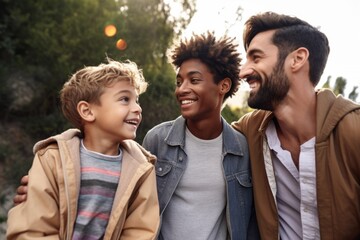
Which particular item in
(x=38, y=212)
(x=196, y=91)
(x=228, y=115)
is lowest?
(x=228, y=115)

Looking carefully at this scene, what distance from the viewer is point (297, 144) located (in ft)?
9.12

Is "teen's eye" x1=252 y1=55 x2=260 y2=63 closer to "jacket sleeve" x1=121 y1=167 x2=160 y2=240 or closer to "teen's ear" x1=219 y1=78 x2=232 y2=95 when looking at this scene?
"teen's ear" x1=219 y1=78 x2=232 y2=95

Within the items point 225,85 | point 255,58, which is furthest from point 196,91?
point 255,58

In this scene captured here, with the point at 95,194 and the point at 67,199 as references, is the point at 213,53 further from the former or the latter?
the point at 67,199

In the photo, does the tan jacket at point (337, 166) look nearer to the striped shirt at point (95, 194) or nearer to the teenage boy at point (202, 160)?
the teenage boy at point (202, 160)

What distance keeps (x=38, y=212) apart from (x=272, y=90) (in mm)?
1776

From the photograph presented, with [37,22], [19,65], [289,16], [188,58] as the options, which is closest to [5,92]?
[19,65]

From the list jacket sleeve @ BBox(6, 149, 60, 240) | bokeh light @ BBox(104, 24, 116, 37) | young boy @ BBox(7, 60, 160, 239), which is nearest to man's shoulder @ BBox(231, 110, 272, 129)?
young boy @ BBox(7, 60, 160, 239)

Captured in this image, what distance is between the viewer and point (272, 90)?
276cm

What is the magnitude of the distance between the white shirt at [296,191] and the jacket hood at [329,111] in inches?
6.4

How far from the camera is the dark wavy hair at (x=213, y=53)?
10.0ft

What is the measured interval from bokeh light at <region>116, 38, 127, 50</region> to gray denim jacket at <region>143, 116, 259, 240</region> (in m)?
6.64

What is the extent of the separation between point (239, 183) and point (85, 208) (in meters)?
1.17

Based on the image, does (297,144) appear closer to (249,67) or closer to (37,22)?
(249,67)
